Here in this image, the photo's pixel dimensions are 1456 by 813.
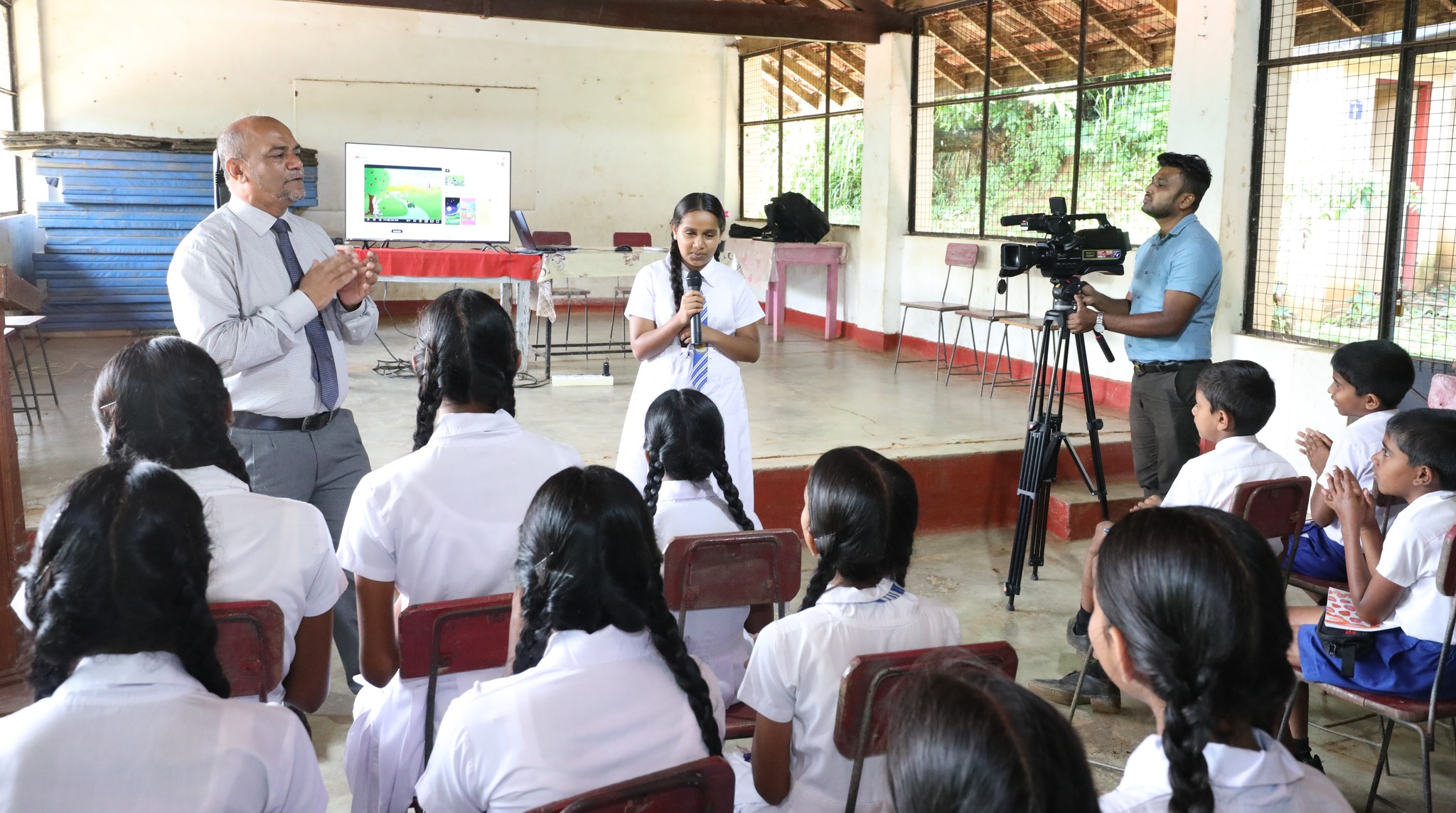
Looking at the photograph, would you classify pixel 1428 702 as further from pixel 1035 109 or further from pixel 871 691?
pixel 1035 109

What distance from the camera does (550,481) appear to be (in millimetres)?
1406

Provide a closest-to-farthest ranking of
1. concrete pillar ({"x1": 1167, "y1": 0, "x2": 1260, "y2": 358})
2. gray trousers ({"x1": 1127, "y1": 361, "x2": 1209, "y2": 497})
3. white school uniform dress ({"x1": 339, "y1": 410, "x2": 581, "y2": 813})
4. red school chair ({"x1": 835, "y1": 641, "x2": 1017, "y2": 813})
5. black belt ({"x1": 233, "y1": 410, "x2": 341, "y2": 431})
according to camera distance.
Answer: red school chair ({"x1": 835, "y1": 641, "x2": 1017, "y2": 813}) → white school uniform dress ({"x1": 339, "y1": 410, "x2": 581, "y2": 813}) → black belt ({"x1": 233, "y1": 410, "x2": 341, "y2": 431}) → gray trousers ({"x1": 1127, "y1": 361, "x2": 1209, "y2": 497}) → concrete pillar ({"x1": 1167, "y1": 0, "x2": 1260, "y2": 358})

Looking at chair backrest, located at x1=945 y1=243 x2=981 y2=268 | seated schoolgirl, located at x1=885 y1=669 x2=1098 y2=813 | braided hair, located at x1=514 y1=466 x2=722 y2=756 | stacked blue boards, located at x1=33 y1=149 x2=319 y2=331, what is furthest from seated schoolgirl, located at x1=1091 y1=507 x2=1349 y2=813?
stacked blue boards, located at x1=33 y1=149 x2=319 y2=331

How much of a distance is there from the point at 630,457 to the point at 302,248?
40.9 inches

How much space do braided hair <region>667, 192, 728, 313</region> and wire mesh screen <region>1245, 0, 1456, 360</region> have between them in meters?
3.07

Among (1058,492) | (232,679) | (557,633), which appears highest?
(557,633)

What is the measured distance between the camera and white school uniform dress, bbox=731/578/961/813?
5.24 ft

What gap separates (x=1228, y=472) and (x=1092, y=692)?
721mm

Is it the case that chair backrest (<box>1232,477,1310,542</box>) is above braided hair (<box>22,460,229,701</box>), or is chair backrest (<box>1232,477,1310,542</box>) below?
below

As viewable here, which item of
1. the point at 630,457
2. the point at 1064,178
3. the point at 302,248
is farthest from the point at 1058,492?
the point at 302,248

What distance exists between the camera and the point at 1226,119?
5.06 metres

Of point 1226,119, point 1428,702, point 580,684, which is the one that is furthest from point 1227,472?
point 1226,119

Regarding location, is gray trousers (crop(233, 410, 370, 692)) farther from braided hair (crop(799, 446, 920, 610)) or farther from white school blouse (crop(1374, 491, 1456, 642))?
white school blouse (crop(1374, 491, 1456, 642))

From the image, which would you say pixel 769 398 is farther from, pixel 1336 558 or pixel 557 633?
pixel 557 633
